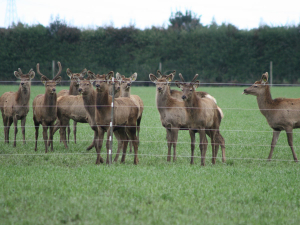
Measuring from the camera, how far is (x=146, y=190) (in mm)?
6105

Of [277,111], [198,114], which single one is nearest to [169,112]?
[198,114]

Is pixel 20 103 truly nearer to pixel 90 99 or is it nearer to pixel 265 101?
pixel 90 99

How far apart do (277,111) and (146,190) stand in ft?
16.3

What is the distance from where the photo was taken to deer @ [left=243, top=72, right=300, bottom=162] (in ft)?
30.5

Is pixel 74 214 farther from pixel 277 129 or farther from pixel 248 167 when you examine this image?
pixel 277 129

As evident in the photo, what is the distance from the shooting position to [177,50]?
44.0 metres

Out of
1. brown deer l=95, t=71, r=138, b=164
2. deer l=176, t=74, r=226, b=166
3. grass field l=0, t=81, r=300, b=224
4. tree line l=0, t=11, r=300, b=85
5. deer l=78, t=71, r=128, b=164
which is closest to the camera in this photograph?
grass field l=0, t=81, r=300, b=224

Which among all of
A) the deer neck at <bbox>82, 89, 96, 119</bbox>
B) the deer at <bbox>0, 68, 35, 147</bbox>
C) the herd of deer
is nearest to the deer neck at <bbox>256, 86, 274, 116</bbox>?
the herd of deer

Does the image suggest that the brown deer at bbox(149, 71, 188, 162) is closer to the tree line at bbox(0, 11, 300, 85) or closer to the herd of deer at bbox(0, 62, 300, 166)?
the herd of deer at bbox(0, 62, 300, 166)

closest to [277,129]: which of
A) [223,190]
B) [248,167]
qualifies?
[248,167]

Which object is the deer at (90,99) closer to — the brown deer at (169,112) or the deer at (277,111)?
the brown deer at (169,112)

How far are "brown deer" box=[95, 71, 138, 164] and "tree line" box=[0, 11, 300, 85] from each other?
3241 cm

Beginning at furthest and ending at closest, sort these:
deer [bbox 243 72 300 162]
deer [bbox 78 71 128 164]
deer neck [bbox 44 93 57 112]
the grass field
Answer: deer neck [bbox 44 93 57 112]
deer [bbox 243 72 300 162]
deer [bbox 78 71 128 164]
the grass field

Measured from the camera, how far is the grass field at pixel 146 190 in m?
4.95
